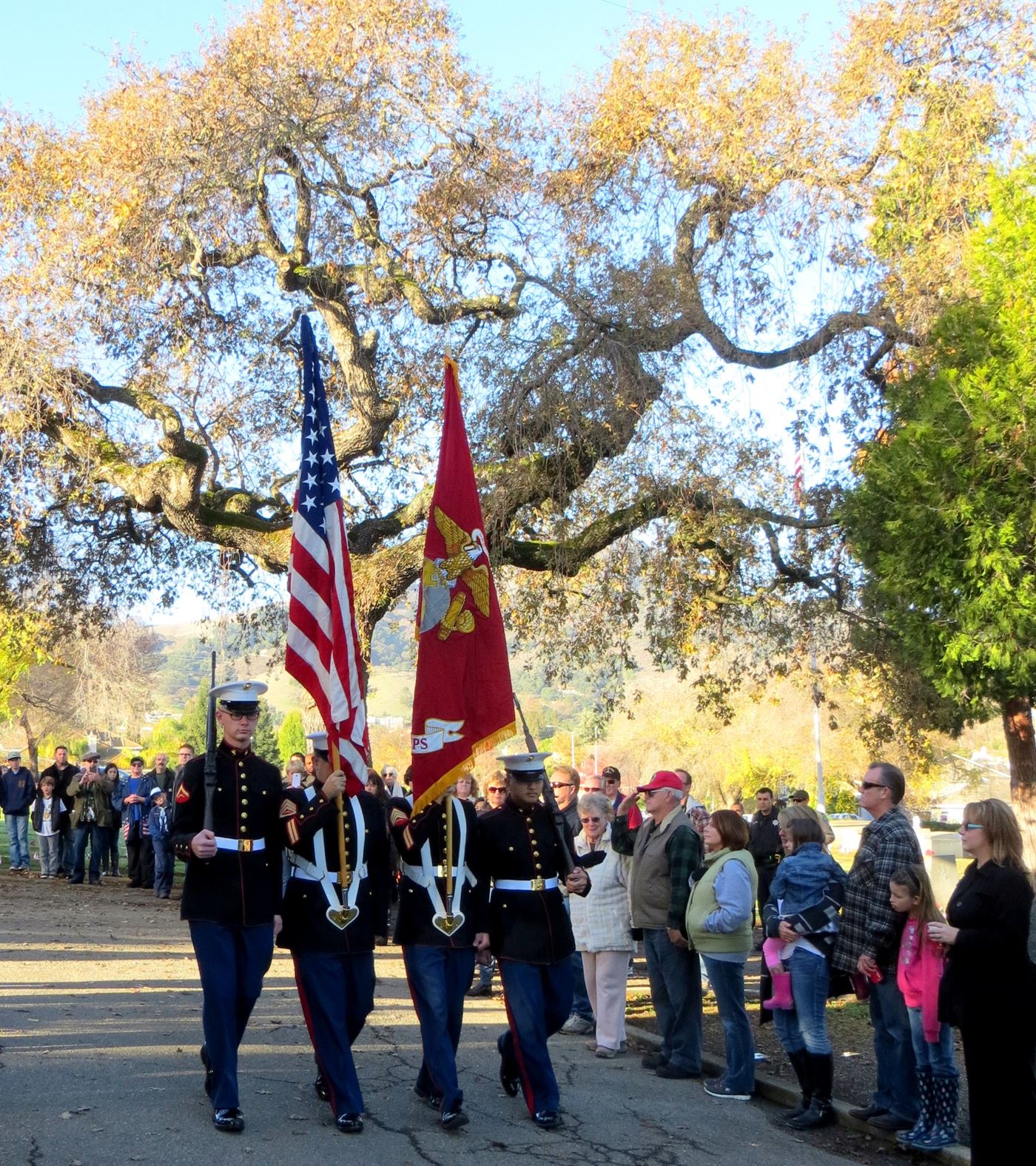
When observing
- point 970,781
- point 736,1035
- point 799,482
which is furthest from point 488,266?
point 970,781

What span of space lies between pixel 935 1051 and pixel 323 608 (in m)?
4.03

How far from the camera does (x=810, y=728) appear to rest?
60.6 m

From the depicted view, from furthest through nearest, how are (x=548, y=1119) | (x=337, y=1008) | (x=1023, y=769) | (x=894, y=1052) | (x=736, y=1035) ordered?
(x=1023, y=769) → (x=736, y=1035) → (x=894, y=1052) → (x=548, y=1119) → (x=337, y=1008)

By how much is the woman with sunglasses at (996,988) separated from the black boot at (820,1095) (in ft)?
4.68

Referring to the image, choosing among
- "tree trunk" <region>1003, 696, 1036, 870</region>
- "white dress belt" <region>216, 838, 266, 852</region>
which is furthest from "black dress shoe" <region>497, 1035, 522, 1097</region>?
"tree trunk" <region>1003, 696, 1036, 870</region>

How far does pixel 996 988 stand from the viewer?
19.9 ft

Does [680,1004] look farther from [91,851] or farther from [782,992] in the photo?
[91,851]

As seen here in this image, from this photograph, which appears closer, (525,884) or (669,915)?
(525,884)

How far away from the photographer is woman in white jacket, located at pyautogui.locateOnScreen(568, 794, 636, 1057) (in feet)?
30.2

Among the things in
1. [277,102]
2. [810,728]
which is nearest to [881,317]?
[277,102]

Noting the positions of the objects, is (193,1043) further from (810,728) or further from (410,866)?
(810,728)

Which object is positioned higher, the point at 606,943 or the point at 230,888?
the point at 230,888

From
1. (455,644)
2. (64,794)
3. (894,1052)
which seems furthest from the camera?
(64,794)

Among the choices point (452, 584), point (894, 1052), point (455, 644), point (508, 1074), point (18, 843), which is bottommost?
point (508, 1074)
